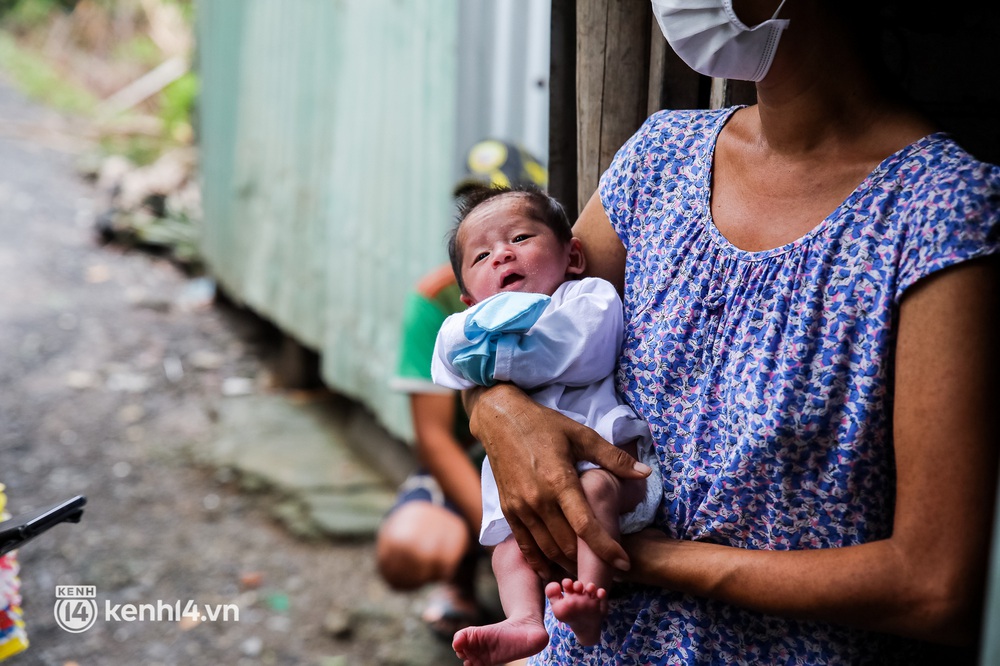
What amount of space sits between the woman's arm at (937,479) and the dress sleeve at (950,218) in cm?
2

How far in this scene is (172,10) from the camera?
1534 centimetres

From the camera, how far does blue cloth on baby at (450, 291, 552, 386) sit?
163cm

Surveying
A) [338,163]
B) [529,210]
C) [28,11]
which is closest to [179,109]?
[338,163]

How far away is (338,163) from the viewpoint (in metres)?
5.32

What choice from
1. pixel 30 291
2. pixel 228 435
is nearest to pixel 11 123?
pixel 30 291

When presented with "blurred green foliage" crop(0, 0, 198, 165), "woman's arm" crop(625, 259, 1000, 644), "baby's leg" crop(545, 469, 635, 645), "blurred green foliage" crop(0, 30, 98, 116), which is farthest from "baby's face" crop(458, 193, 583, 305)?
"blurred green foliage" crop(0, 30, 98, 116)

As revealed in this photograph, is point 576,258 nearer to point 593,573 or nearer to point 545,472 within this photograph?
point 545,472

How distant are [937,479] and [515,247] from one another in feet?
2.87

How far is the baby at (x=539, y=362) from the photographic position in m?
1.52

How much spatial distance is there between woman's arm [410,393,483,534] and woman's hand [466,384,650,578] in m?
1.72

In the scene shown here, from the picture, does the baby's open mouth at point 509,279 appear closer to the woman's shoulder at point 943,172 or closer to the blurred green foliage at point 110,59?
the woman's shoulder at point 943,172

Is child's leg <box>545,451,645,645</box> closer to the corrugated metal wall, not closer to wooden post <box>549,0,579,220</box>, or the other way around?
wooden post <box>549,0,579,220</box>

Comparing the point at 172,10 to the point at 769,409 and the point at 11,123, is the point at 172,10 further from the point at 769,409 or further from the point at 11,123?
the point at 769,409

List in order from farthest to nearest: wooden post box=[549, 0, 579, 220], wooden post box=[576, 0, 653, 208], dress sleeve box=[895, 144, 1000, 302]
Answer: wooden post box=[549, 0, 579, 220] < wooden post box=[576, 0, 653, 208] < dress sleeve box=[895, 144, 1000, 302]
